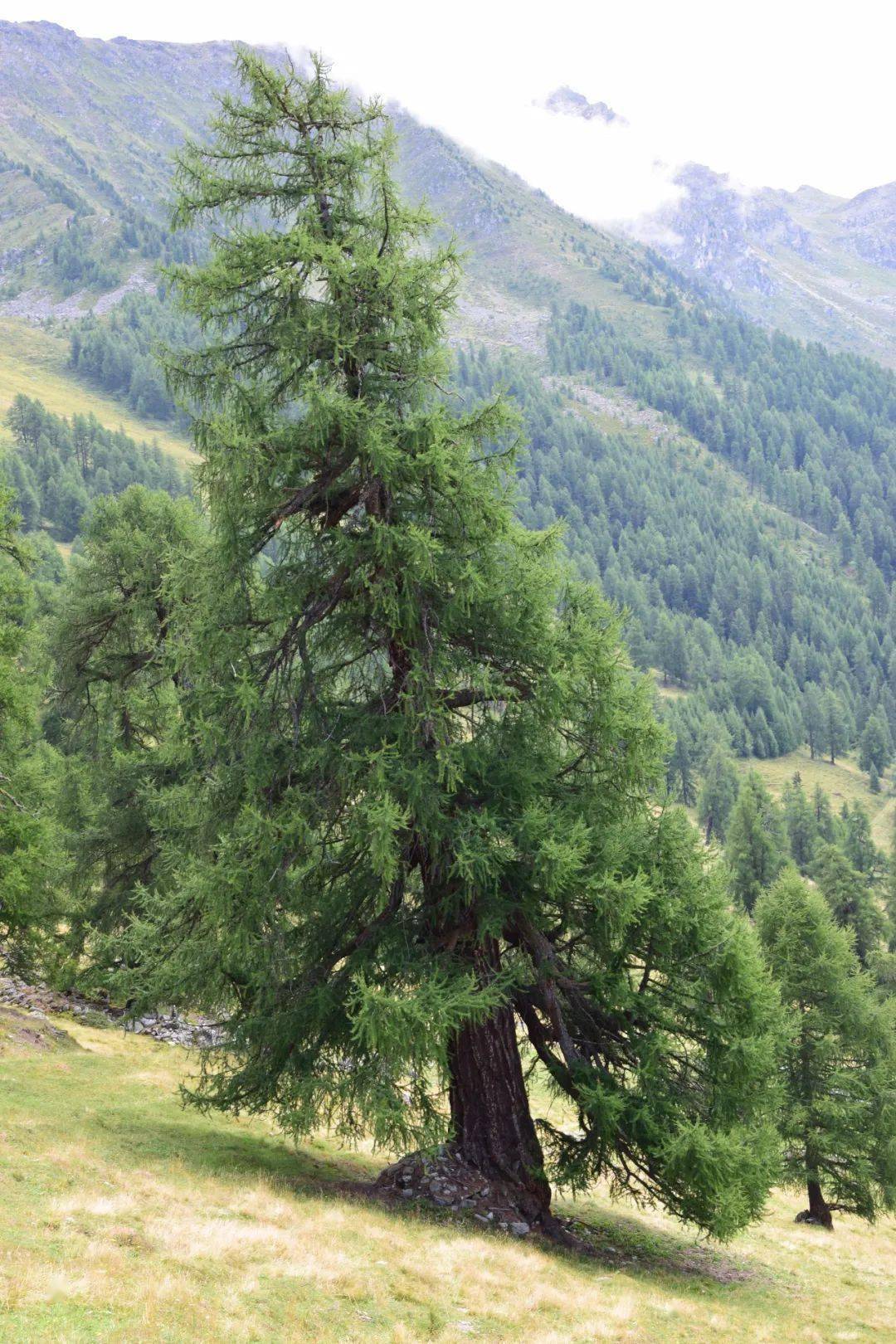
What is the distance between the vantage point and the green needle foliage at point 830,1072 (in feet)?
90.4

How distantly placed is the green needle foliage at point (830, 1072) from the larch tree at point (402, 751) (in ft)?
48.6

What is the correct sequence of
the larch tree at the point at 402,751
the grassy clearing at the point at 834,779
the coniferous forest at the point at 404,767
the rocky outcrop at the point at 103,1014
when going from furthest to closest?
the grassy clearing at the point at 834,779 < the rocky outcrop at the point at 103,1014 < the larch tree at the point at 402,751 < the coniferous forest at the point at 404,767

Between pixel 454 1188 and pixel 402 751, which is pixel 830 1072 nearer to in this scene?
pixel 454 1188

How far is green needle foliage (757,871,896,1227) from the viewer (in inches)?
1085

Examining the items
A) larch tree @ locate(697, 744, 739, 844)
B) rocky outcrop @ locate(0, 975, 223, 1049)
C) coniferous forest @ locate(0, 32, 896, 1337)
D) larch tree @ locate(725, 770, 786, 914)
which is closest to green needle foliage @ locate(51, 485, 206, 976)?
rocky outcrop @ locate(0, 975, 223, 1049)

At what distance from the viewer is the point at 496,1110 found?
47.4ft

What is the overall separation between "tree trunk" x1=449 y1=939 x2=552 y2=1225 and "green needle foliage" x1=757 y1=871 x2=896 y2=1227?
580 inches

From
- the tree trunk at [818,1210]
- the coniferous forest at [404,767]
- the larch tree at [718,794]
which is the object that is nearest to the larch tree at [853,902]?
the tree trunk at [818,1210]

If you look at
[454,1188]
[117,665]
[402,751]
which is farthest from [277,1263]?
[117,665]

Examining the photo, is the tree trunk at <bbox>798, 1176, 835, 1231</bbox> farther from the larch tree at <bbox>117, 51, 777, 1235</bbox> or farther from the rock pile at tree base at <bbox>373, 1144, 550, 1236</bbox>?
the rock pile at tree base at <bbox>373, 1144, 550, 1236</bbox>

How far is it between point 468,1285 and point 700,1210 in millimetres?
4110

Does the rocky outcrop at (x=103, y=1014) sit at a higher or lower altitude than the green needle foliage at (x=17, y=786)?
lower

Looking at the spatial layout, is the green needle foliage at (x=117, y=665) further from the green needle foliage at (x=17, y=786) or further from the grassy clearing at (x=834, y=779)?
the grassy clearing at (x=834, y=779)

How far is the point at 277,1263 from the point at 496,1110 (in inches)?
203
